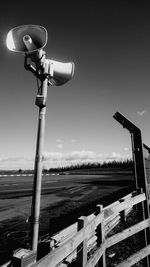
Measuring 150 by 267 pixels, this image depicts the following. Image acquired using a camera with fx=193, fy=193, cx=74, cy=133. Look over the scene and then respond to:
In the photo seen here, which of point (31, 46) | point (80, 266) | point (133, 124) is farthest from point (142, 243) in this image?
point (31, 46)

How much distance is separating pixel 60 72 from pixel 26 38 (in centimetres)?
85

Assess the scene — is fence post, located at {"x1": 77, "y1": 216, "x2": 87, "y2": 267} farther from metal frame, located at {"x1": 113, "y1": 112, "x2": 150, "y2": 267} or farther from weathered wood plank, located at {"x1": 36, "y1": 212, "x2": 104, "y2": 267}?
metal frame, located at {"x1": 113, "y1": 112, "x2": 150, "y2": 267}

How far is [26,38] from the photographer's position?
3.26m

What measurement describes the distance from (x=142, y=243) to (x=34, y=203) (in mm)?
3731

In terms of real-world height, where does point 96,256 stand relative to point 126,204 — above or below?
below

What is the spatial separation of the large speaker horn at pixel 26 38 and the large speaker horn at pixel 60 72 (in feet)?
1.36

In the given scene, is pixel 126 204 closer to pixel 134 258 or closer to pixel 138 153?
pixel 134 258

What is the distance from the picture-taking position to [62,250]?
7.52ft

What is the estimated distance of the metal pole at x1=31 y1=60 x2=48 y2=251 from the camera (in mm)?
2760

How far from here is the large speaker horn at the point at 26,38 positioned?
327 centimetres

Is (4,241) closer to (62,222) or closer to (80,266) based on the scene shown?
(62,222)

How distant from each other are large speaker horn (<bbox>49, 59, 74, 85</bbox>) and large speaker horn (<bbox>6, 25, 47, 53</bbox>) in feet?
1.36

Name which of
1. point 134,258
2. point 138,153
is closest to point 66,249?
point 134,258

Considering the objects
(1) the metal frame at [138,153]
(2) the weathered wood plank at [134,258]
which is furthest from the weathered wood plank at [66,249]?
(1) the metal frame at [138,153]
